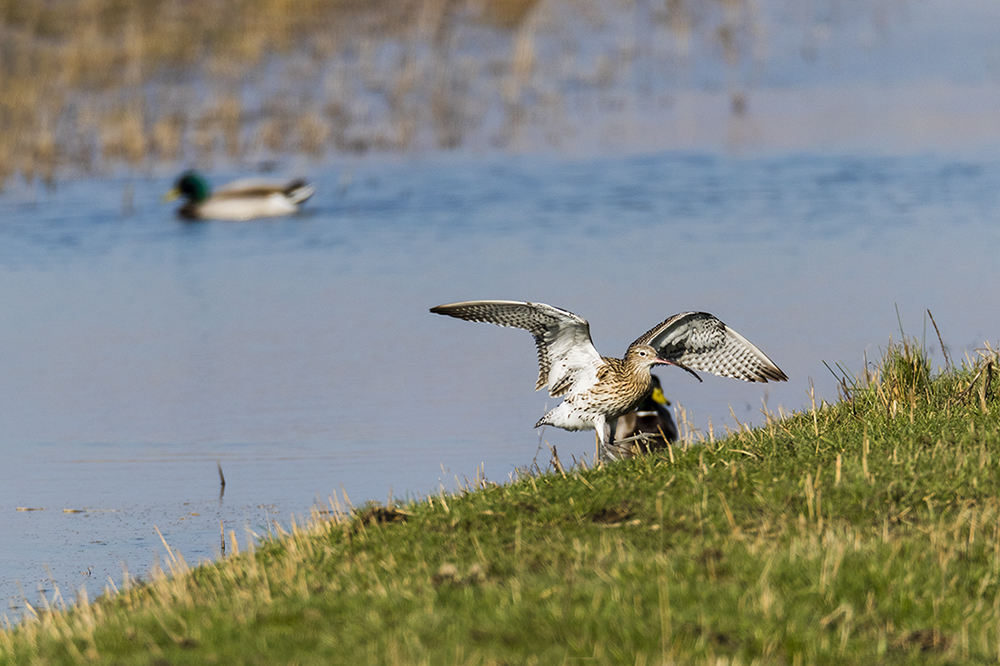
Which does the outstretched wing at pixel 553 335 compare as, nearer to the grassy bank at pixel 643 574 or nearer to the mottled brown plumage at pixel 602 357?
the mottled brown plumage at pixel 602 357

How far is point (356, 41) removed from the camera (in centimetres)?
3428

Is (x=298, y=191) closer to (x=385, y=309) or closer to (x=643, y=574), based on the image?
(x=385, y=309)

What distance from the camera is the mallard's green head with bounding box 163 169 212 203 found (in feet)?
79.6

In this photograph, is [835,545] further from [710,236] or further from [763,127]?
[763,127]

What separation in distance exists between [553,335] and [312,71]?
23501mm

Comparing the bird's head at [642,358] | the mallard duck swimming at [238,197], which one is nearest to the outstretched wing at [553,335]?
the bird's head at [642,358]

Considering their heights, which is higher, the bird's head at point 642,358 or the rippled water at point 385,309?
the bird's head at point 642,358

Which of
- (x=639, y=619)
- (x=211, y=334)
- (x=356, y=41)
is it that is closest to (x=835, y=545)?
(x=639, y=619)

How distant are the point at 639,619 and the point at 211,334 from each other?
11236mm

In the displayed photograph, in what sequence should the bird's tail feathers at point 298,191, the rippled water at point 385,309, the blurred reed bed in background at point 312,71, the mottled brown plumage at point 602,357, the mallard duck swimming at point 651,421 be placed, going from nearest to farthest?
the mottled brown plumage at point 602,357 < the mallard duck swimming at point 651,421 < the rippled water at point 385,309 < the bird's tail feathers at point 298,191 < the blurred reed bed in background at point 312,71

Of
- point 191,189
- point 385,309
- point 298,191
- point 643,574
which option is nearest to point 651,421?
point 643,574

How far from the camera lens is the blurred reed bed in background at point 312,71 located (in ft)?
91.5

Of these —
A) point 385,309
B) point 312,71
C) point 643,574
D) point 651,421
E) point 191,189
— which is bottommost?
point 385,309

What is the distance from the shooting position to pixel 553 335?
939cm
